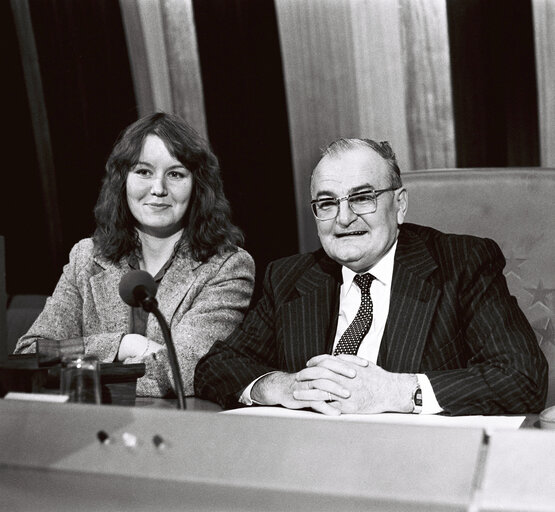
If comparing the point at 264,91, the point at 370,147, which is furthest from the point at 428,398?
the point at 264,91

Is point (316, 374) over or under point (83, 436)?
under

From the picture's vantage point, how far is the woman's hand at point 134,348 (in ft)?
7.34

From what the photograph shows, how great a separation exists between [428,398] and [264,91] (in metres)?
1.63

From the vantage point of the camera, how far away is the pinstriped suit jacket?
1.84 m

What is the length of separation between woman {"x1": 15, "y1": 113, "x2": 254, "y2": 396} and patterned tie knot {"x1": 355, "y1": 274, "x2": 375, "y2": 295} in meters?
0.37

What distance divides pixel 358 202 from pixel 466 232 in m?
0.36

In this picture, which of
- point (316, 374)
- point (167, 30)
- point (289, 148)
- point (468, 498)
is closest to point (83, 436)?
point (468, 498)

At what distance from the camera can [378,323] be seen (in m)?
2.11

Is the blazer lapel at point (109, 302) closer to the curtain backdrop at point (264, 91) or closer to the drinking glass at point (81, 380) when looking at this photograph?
the curtain backdrop at point (264, 91)

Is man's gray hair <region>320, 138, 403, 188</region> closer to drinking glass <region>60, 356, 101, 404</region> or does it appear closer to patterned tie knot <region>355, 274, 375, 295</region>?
patterned tie knot <region>355, 274, 375, 295</region>

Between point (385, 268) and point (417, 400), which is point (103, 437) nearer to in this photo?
point (417, 400)

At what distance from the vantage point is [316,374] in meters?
1.83

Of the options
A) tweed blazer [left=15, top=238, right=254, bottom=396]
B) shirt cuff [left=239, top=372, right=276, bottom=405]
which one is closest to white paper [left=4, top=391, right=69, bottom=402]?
shirt cuff [left=239, top=372, right=276, bottom=405]

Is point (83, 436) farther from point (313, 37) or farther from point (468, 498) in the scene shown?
point (313, 37)
